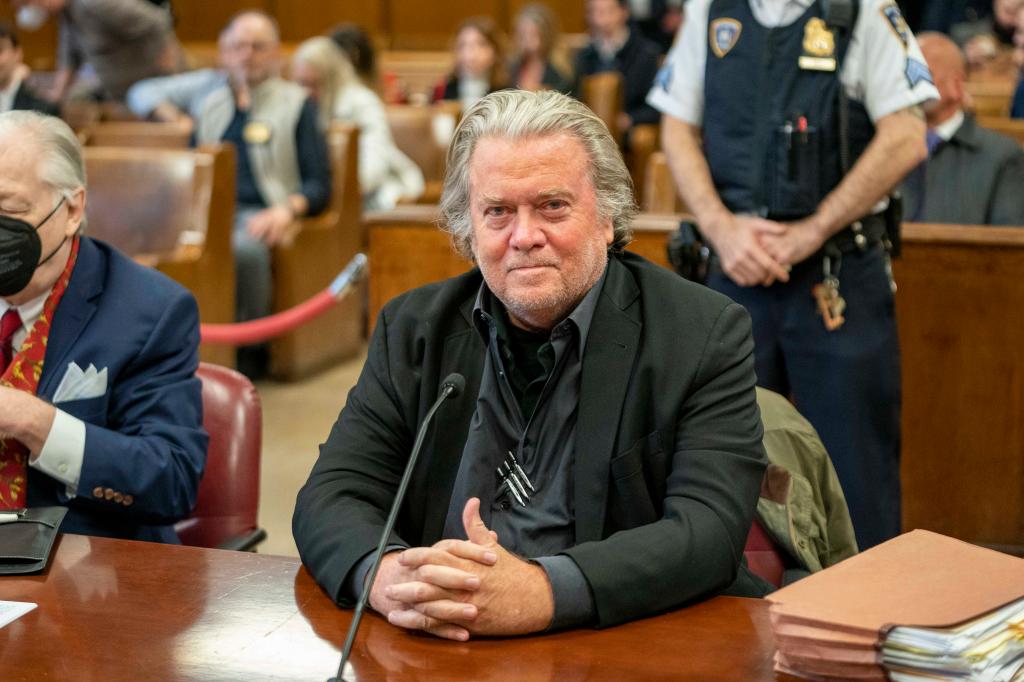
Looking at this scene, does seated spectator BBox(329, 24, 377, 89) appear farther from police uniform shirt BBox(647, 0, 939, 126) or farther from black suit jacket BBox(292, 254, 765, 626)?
black suit jacket BBox(292, 254, 765, 626)

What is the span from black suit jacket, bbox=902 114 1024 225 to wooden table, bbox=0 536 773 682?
286 centimetres

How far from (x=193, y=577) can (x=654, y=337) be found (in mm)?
688

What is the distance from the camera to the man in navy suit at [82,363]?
212 centimetres

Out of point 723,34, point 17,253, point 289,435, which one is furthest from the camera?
point 289,435

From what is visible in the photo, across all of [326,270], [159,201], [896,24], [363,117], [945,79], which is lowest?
[326,270]

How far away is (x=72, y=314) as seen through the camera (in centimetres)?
222

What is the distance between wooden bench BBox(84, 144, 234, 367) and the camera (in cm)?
513

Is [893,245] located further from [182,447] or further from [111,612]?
[111,612]

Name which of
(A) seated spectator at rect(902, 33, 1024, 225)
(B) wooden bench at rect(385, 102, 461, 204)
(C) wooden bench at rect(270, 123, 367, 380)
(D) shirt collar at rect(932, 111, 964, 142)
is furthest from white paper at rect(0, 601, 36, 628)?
(B) wooden bench at rect(385, 102, 461, 204)

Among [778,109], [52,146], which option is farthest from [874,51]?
[52,146]

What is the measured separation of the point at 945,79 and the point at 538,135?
2854 millimetres

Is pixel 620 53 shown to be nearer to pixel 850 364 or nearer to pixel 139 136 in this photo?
pixel 139 136

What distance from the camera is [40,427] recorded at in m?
2.06

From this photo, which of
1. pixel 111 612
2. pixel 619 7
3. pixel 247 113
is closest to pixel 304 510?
pixel 111 612
